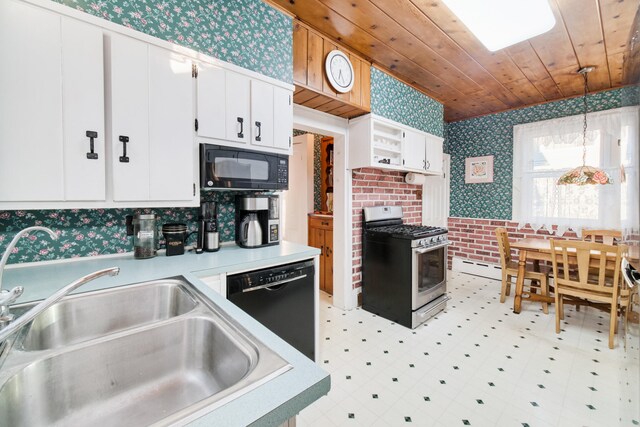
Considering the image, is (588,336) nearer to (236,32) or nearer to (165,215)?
(165,215)

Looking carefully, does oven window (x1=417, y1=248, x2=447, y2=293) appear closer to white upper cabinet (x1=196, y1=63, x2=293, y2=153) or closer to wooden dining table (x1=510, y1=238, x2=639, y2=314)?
wooden dining table (x1=510, y1=238, x2=639, y2=314)

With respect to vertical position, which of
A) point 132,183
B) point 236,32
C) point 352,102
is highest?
point 236,32

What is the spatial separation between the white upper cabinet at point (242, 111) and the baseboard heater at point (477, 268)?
3.72 metres

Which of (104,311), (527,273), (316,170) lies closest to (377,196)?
(316,170)

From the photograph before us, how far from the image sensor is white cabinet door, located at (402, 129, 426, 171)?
10.5 ft

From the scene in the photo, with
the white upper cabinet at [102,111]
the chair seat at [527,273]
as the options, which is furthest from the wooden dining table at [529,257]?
the white upper cabinet at [102,111]

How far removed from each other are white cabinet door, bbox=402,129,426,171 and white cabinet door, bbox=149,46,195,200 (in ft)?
7.66

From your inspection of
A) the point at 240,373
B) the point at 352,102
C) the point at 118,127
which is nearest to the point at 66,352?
the point at 240,373

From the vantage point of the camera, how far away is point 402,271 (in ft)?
9.02

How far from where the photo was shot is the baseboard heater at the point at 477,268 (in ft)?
13.5

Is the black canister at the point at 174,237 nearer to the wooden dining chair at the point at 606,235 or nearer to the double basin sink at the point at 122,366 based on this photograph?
the double basin sink at the point at 122,366

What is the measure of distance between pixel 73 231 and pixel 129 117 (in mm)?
703

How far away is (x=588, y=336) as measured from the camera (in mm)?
2502

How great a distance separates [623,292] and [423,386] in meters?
1.98
